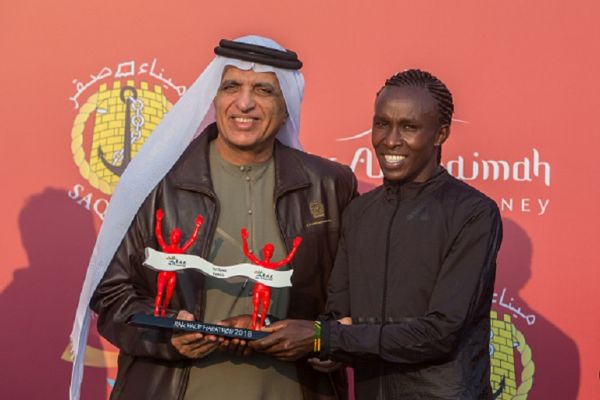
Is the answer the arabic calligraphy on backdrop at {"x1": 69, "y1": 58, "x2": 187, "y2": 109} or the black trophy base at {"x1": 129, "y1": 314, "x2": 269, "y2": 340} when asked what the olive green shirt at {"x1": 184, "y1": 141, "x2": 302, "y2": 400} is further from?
the arabic calligraphy on backdrop at {"x1": 69, "y1": 58, "x2": 187, "y2": 109}

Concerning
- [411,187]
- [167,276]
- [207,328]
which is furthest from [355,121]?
[207,328]

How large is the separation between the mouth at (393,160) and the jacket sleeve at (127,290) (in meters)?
0.78

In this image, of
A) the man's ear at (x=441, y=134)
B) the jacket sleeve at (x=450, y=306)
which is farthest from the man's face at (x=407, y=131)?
the jacket sleeve at (x=450, y=306)

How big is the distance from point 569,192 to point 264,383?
1737mm

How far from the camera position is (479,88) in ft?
14.8

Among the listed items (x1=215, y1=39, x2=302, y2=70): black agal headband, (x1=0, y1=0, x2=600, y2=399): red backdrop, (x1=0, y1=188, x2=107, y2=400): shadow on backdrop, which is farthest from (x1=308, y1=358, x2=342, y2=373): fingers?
(x1=0, y1=188, x2=107, y2=400): shadow on backdrop

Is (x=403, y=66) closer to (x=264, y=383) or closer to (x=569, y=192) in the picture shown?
(x=569, y=192)

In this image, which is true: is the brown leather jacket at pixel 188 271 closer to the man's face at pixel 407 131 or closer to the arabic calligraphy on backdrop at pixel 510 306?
the man's face at pixel 407 131

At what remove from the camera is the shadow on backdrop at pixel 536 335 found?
4.51 meters

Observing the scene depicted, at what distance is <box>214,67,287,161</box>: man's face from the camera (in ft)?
11.1

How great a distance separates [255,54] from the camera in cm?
341

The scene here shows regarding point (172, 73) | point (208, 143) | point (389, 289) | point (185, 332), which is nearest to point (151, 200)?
point (208, 143)

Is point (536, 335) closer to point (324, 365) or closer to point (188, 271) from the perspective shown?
point (324, 365)

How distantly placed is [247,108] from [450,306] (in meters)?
0.90
